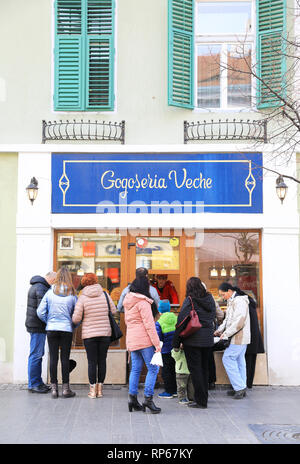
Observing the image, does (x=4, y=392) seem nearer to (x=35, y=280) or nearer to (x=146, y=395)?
(x=35, y=280)

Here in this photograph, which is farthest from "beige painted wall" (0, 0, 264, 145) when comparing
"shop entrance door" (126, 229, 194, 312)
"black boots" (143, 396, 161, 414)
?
"black boots" (143, 396, 161, 414)

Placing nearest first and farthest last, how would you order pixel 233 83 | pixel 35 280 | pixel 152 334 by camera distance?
pixel 152 334, pixel 35 280, pixel 233 83

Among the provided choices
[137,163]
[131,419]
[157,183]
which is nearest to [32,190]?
[137,163]

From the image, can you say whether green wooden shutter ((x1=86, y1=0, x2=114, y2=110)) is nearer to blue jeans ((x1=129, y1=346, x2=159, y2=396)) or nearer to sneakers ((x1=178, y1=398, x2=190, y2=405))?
blue jeans ((x1=129, y1=346, x2=159, y2=396))

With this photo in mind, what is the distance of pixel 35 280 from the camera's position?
8.79 meters

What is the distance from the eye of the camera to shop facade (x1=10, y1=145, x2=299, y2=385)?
953 cm

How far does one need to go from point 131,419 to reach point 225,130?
5158mm

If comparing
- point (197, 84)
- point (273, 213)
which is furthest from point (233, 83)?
point (273, 213)

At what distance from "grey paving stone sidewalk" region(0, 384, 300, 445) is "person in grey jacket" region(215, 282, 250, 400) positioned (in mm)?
269

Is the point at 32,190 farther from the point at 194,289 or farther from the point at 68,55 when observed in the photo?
the point at 194,289

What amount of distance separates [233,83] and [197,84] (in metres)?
0.65

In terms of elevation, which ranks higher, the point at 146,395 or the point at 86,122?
the point at 86,122

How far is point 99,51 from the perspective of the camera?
391 inches

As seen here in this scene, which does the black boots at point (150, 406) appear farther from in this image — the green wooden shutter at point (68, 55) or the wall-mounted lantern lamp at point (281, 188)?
the green wooden shutter at point (68, 55)
